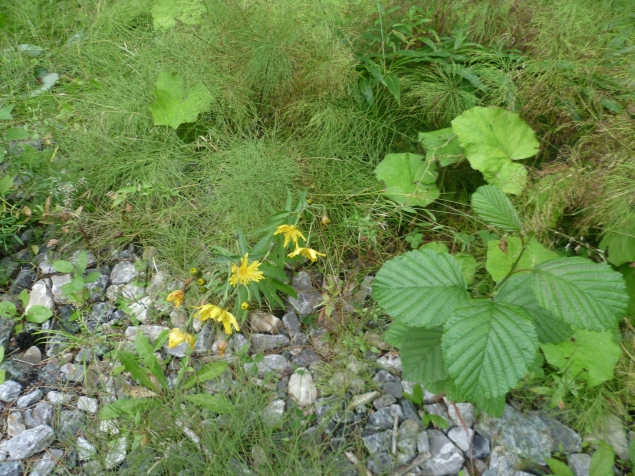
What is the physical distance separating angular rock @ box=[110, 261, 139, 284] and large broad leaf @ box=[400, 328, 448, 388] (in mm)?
1110

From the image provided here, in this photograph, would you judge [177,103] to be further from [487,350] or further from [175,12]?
[487,350]

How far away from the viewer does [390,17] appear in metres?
2.38

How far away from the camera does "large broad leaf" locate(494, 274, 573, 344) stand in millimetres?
1384

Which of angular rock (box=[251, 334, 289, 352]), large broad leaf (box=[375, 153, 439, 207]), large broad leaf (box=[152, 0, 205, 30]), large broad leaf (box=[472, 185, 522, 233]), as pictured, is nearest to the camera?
large broad leaf (box=[472, 185, 522, 233])

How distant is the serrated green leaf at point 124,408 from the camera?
5.01 ft

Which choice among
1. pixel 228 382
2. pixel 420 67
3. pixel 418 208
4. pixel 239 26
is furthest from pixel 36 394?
pixel 420 67

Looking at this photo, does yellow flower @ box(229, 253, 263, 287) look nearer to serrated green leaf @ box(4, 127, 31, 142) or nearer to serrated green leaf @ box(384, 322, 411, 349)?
serrated green leaf @ box(384, 322, 411, 349)

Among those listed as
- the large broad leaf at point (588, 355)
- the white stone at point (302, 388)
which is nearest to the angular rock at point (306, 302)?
the white stone at point (302, 388)

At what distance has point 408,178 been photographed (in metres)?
2.07

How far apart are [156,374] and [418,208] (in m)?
1.21

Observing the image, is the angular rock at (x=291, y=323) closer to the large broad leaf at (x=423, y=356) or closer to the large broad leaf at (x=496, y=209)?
the large broad leaf at (x=423, y=356)

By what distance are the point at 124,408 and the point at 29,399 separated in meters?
0.37

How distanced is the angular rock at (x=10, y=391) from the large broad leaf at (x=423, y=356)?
127cm

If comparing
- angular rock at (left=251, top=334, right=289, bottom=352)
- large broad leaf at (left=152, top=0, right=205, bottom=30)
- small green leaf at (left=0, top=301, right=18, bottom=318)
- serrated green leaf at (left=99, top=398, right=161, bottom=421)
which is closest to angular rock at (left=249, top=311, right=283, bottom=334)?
angular rock at (left=251, top=334, right=289, bottom=352)
